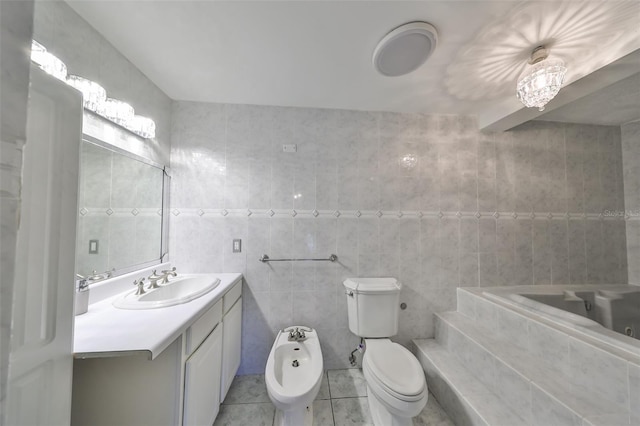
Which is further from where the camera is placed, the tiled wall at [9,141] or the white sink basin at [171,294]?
the white sink basin at [171,294]

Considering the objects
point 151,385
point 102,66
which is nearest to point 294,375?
point 151,385

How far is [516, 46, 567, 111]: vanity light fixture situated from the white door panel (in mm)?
2022

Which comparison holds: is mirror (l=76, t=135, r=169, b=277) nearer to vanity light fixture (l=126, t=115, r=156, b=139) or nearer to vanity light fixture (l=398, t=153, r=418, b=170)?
vanity light fixture (l=126, t=115, r=156, b=139)

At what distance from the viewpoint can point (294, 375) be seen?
1.39 metres

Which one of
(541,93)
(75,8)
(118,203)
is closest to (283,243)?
(118,203)

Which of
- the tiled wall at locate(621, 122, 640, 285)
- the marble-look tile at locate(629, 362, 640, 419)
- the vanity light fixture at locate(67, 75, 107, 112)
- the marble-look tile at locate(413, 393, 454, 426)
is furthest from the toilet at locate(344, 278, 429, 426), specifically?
the tiled wall at locate(621, 122, 640, 285)

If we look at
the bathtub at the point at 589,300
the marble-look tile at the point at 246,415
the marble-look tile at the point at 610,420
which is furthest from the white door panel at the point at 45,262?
the bathtub at the point at 589,300

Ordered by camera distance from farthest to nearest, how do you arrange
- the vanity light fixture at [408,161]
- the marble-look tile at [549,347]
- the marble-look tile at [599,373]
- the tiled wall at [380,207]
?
the vanity light fixture at [408,161] < the tiled wall at [380,207] < the marble-look tile at [549,347] < the marble-look tile at [599,373]

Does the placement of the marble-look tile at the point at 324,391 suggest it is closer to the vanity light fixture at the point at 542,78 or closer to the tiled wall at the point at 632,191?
the vanity light fixture at the point at 542,78

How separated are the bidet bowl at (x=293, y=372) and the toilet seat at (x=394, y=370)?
33 centimetres

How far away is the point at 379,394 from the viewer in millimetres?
1262

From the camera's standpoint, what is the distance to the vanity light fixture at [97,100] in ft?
3.02

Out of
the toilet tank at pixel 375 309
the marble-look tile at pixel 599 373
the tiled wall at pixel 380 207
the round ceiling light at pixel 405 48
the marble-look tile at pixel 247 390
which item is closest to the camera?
the marble-look tile at pixel 599 373

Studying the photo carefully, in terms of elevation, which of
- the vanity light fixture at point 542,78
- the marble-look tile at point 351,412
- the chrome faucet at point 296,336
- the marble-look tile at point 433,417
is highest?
the vanity light fixture at point 542,78
